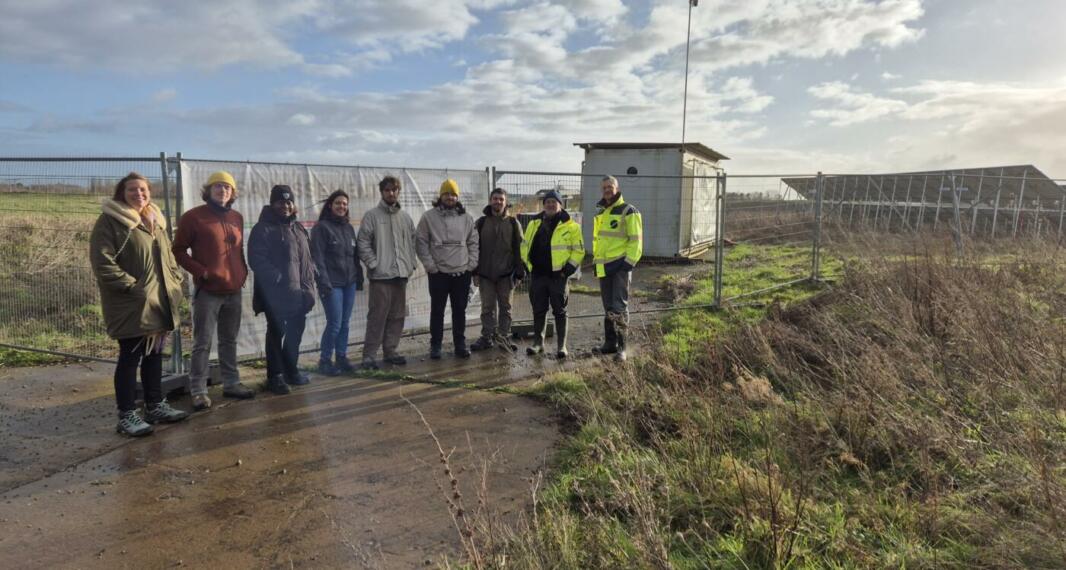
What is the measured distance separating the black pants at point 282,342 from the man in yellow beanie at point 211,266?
306 millimetres

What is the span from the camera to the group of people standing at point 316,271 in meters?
4.60

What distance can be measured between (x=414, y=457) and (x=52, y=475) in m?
2.32

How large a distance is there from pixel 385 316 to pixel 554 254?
1.93 m

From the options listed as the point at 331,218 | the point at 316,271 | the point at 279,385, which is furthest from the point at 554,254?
the point at 279,385

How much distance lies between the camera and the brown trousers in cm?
648

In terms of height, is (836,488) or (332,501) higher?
(836,488)

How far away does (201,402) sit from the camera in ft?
17.1

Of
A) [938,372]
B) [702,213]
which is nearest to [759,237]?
Answer: [702,213]

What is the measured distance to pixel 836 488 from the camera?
135 inches

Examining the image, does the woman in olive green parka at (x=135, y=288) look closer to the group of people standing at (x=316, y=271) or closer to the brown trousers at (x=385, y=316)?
the group of people standing at (x=316, y=271)

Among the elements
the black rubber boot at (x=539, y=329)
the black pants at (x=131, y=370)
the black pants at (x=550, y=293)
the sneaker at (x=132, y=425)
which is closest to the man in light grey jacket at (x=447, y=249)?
the black pants at (x=550, y=293)

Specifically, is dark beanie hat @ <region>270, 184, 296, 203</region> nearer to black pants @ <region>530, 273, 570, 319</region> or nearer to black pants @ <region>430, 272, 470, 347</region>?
black pants @ <region>430, 272, 470, 347</region>

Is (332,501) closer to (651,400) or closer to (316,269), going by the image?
Result: (651,400)

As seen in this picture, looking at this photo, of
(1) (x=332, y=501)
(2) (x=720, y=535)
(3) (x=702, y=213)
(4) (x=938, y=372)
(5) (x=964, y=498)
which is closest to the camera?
(2) (x=720, y=535)
